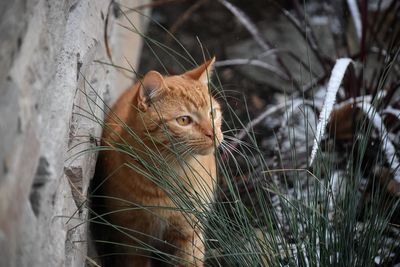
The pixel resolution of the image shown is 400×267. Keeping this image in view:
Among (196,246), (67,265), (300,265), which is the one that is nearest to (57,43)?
(67,265)

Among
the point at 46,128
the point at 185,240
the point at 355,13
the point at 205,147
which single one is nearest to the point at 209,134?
the point at 205,147

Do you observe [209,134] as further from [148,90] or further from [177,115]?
[148,90]

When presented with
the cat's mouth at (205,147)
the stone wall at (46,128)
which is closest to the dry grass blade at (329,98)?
the cat's mouth at (205,147)

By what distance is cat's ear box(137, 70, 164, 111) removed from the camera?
75.3 inches

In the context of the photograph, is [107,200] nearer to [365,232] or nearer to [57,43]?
[57,43]

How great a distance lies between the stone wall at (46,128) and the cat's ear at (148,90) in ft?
0.51

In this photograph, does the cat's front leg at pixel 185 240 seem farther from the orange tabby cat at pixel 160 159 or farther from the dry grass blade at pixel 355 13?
the dry grass blade at pixel 355 13

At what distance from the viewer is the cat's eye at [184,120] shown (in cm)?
196

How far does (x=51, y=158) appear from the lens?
1.42 meters

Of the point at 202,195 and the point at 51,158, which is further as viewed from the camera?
the point at 202,195

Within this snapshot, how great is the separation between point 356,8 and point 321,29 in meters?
0.91

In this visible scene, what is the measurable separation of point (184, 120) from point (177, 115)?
0.03 metres

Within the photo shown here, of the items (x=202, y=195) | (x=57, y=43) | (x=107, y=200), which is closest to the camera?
(x=57, y=43)

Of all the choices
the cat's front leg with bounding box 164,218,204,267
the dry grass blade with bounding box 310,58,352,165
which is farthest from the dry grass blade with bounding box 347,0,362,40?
the cat's front leg with bounding box 164,218,204,267
